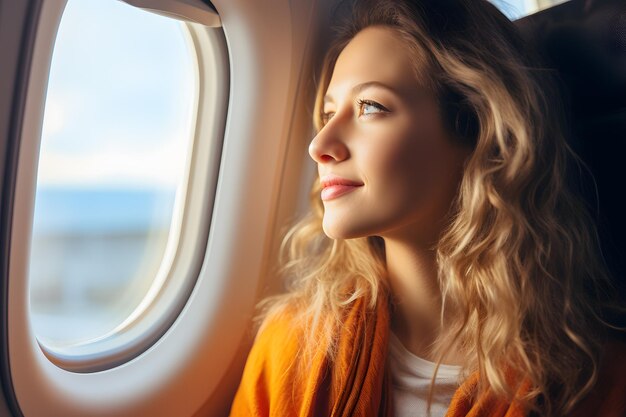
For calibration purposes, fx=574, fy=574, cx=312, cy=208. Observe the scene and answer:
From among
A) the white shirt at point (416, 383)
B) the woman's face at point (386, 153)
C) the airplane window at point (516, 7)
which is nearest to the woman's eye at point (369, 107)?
the woman's face at point (386, 153)

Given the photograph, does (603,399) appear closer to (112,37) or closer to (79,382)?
(79,382)

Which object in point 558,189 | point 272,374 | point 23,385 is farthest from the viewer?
point 272,374

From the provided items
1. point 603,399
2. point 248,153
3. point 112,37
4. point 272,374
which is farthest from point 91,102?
point 603,399

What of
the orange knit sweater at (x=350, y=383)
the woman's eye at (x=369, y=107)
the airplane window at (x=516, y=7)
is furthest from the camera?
the airplane window at (x=516, y=7)

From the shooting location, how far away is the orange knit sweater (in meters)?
0.99

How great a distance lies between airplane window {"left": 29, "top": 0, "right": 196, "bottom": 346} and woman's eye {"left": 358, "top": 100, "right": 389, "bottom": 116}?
43 cm

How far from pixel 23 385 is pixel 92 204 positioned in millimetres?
427

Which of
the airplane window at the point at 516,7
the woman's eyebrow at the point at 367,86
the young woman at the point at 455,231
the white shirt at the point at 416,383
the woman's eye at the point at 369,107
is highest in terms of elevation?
the airplane window at the point at 516,7

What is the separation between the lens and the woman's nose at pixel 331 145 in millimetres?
1090

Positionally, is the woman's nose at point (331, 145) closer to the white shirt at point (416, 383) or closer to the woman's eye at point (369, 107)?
the woman's eye at point (369, 107)

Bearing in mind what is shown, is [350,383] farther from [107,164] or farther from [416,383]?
[107,164]

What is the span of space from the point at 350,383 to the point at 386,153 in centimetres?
44

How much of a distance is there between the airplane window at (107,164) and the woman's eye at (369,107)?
428 millimetres

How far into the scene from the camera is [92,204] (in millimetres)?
1269
